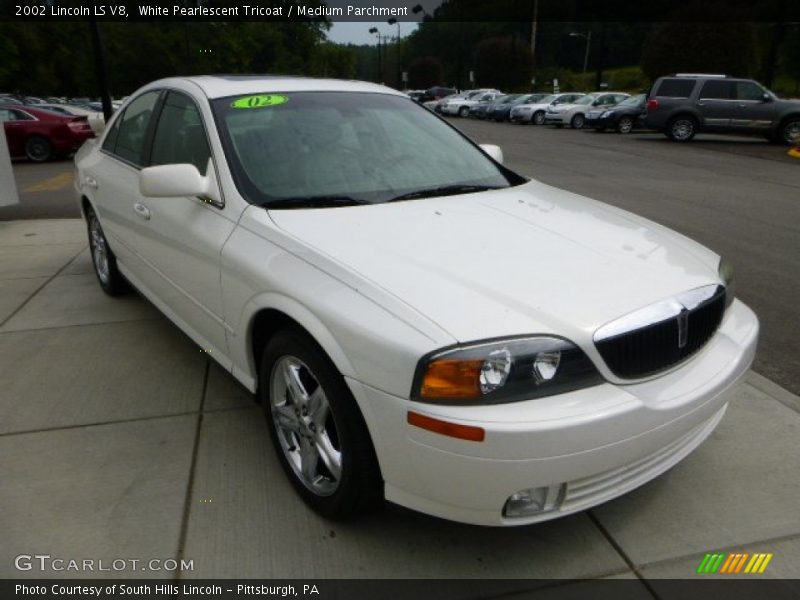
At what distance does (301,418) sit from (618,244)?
1.42 meters

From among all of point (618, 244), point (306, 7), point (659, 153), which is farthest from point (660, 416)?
point (306, 7)

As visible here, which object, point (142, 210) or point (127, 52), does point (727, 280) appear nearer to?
point (142, 210)

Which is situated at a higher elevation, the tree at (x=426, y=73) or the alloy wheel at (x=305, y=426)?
the alloy wheel at (x=305, y=426)

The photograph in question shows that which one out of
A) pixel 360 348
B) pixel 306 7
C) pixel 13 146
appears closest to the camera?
pixel 360 348

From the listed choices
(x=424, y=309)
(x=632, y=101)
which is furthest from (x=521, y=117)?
(x=424, y=309)

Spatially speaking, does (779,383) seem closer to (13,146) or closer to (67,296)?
(67,296)

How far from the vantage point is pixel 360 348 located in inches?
80.7

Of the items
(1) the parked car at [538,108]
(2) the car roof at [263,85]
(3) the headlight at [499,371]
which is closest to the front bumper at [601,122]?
(1) the parked car at [538,108]

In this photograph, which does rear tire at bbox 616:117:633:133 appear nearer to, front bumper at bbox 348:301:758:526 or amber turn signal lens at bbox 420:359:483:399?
front bumper at bbox 348:301:758:526

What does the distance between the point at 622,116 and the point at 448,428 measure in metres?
24.1

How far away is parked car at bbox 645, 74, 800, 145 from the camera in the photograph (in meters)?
18.3

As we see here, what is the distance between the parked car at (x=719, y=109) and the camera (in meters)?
18.3

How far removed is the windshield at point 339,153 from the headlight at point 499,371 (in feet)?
3.84

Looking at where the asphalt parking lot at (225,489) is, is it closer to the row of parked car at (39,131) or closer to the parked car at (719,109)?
the row of parked car at (39,131)
